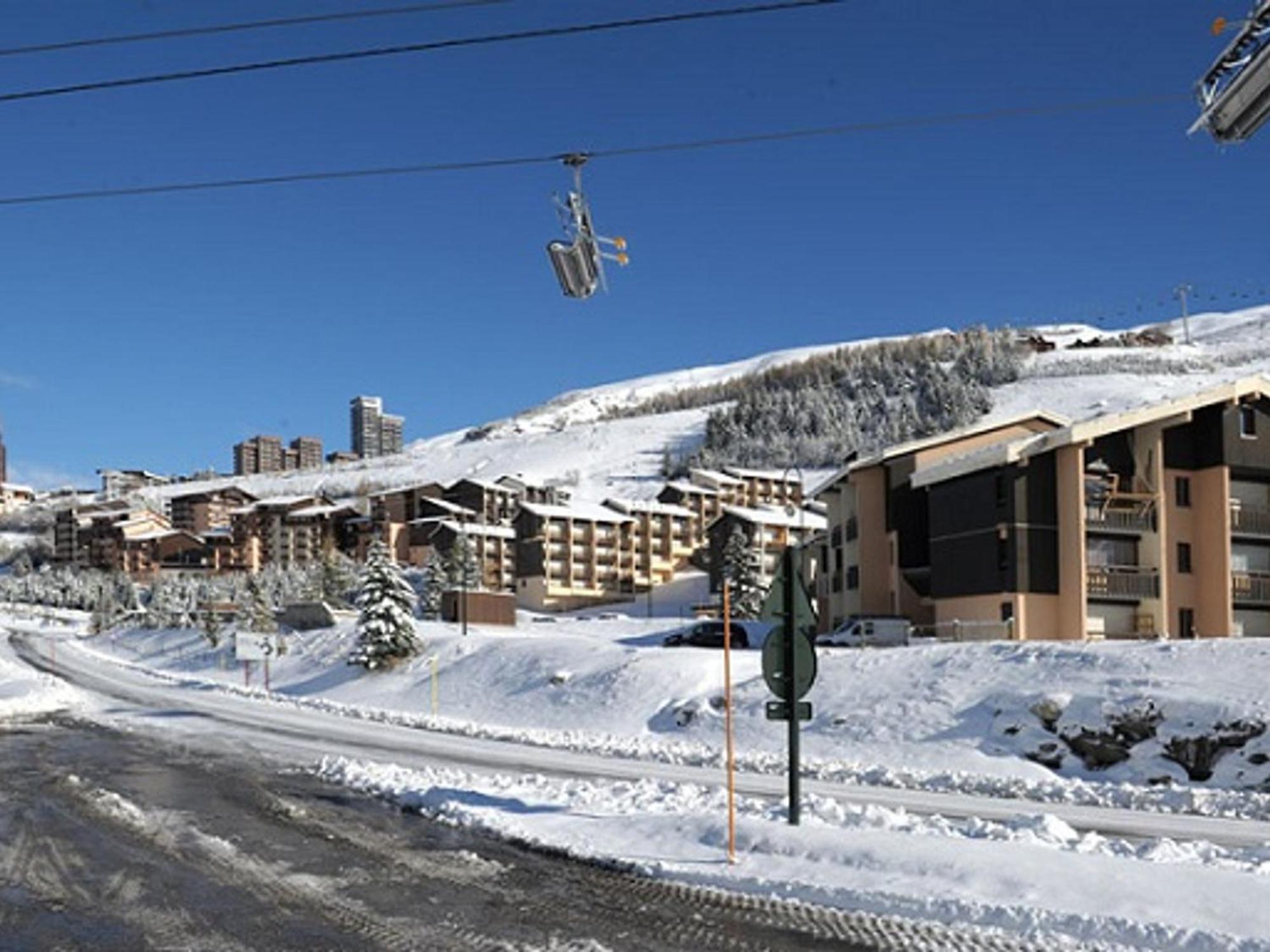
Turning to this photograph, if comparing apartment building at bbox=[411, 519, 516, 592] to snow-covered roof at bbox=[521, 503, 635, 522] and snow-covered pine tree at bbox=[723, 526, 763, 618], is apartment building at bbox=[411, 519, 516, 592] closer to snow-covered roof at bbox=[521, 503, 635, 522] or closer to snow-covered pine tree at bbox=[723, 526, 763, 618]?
snow-covered roof at bbox=[521, 503, 635, 522]

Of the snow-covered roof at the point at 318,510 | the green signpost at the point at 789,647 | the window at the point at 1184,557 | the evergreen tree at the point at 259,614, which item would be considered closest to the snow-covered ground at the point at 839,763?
the green signpost at the point at 789,647

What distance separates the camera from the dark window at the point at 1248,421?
45.6 metres

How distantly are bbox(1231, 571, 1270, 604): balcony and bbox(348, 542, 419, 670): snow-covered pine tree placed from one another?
30626mm

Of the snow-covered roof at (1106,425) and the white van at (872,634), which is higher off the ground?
the snow-covered roof at (1106,425)

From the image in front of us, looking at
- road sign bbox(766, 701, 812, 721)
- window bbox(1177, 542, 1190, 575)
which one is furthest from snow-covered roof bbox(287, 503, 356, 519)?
road sign bbox(766, 701, 812, 721)

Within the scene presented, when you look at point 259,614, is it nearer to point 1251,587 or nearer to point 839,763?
point 1251,587

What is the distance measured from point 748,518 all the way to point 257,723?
66541 millimetres

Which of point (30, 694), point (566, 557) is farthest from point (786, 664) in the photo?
point (566, 557)

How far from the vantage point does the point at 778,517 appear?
10719 centimetres

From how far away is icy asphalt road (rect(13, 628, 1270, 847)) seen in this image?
1952 centimetres

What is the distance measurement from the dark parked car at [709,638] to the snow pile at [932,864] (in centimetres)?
3426

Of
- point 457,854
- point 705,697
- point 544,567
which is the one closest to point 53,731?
point 705,697

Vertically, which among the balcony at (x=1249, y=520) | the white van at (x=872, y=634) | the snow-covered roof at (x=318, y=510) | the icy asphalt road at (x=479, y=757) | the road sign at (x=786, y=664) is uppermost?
the snow-covered roof at (x=318, y=510)

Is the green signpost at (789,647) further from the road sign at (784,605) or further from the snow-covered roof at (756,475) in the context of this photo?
the snow-covered roof at (756,475)
